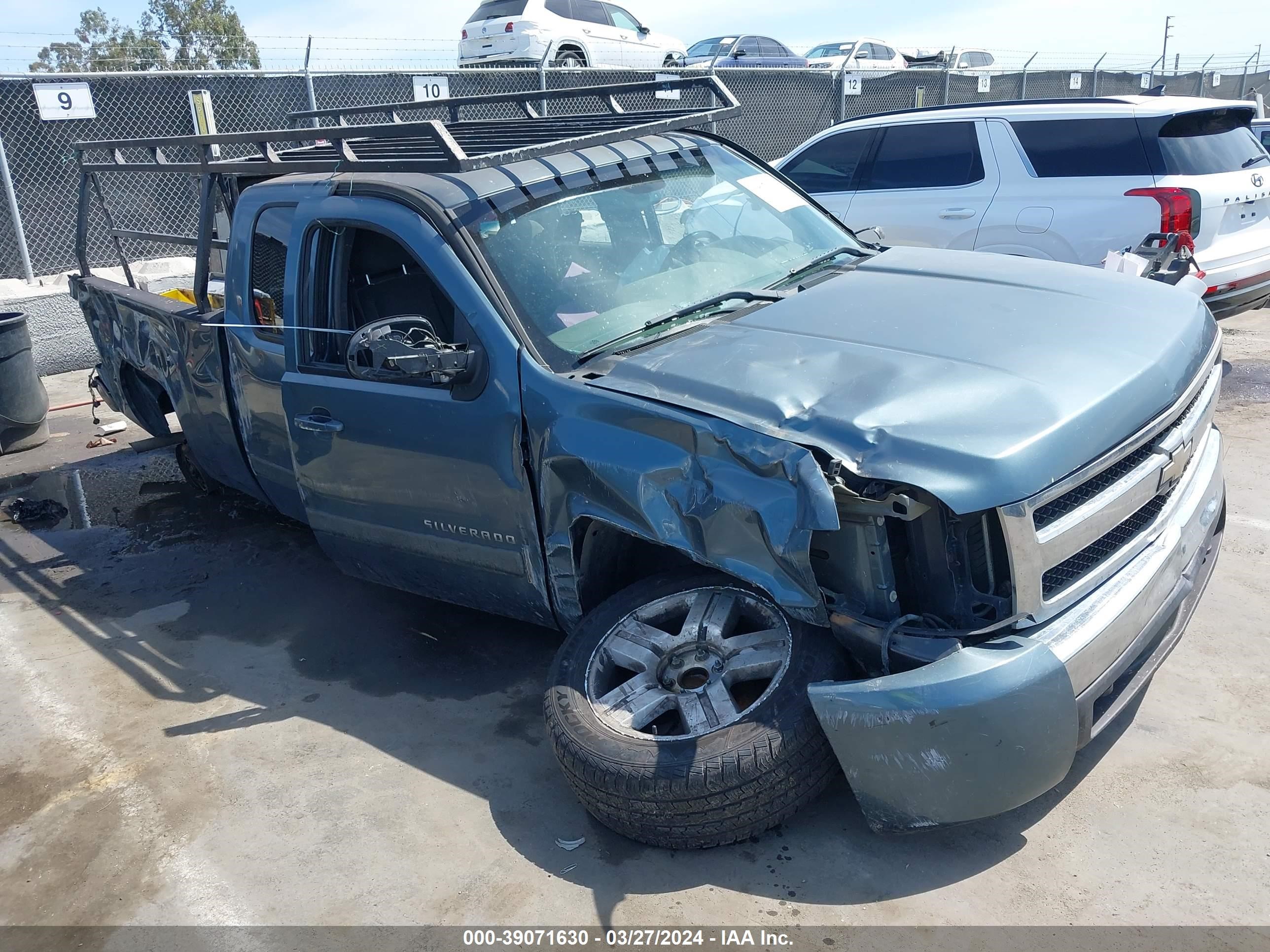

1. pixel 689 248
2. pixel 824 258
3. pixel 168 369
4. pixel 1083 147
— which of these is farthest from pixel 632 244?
pixel 1083 147

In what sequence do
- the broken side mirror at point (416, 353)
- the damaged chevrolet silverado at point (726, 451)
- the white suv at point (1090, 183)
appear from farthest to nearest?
1. the white suv at point (1090, 183)
2. the broken side mirror at point (416, 353)
3. the damaged chevrolet silverado at point (726, 451)

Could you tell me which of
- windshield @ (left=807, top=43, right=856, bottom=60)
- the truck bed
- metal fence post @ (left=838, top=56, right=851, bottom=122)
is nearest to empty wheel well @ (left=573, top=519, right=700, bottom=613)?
the truck bed

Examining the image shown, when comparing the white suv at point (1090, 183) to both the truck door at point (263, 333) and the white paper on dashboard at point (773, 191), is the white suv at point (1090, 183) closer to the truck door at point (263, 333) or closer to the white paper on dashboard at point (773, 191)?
the white paper on dashboard at point (773, 191)

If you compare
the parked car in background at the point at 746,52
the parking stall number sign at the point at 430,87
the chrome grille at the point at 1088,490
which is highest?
the parked car in background at the point at 746,52

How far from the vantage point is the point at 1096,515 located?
9.24 feet

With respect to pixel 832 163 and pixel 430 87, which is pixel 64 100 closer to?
pixel 430 87

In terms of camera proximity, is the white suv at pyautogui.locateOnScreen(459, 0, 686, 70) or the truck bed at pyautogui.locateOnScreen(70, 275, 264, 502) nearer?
the truck bed at pyautogui.locateOnScreen(70, 275, 264, 502)

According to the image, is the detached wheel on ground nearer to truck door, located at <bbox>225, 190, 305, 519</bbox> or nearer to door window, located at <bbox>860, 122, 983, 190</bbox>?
truck door, located at <bbox>225, 190, 305, 519</bbox>

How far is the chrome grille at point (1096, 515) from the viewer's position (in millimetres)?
2633

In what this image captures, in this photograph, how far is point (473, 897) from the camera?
297 cm

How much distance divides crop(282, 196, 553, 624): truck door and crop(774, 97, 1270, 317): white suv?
481 cm

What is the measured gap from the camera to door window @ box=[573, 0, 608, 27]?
1816cm

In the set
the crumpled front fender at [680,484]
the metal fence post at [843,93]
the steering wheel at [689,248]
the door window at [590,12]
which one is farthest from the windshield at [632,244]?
the door window at [590,12]

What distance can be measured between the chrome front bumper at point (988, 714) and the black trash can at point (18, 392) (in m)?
7.17
